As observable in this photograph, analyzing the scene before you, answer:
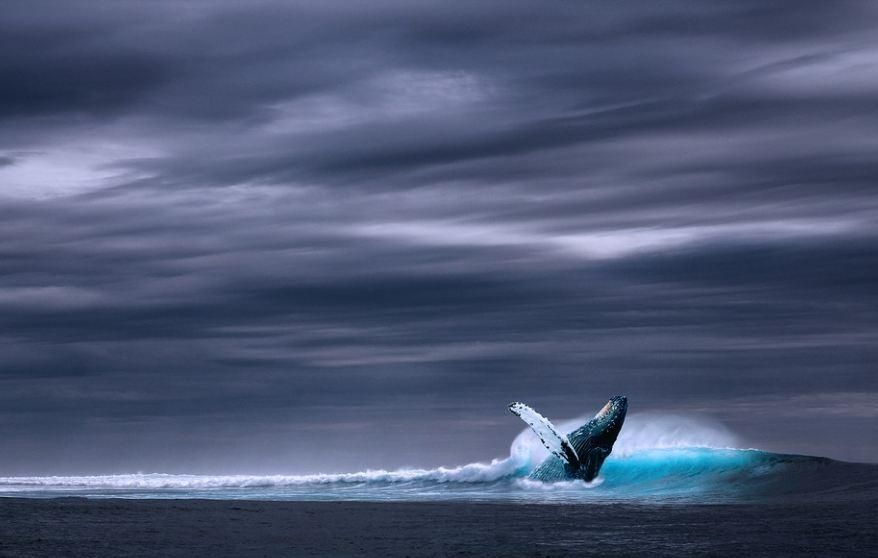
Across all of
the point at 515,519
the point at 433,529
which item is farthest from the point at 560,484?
the point at 433,529

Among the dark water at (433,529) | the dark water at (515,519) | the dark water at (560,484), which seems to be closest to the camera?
the dark water at (433,529)

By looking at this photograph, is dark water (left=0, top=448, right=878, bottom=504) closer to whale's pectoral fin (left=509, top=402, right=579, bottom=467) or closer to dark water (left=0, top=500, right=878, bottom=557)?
whale's pectoral fin (left=509, top=402, right=579, bottom=467)

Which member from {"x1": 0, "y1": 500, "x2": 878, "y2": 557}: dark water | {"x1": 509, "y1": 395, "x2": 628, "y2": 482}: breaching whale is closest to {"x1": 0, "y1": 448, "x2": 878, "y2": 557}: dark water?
{"x1": 0, "y1": 500, "x2": 878, "y2": 557}: dark water

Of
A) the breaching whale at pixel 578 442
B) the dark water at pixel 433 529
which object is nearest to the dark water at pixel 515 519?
the dark water at pixel 433 529

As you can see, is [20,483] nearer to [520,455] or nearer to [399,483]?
[399,483]

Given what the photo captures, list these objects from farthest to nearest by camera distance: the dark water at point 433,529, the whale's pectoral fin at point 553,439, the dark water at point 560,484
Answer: the whale's pectoral fin at point 553,439, the dark water at point 560,484, the dark water at point 433,529

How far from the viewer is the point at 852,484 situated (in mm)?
36156

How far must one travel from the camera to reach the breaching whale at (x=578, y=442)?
148 feet

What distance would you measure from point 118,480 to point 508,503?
30.3m

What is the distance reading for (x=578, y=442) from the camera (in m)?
45.8

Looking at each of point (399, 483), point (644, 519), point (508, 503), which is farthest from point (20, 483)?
point (644, 519)

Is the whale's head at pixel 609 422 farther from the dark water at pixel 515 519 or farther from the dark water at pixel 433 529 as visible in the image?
the dark water at pixel 433 529

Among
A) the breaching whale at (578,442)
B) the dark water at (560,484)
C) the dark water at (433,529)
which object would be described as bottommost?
the dark water at (433,529)

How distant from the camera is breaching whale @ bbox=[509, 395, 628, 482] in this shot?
45.2 metres
